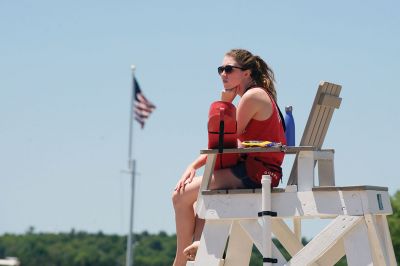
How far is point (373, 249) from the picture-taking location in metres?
9.68

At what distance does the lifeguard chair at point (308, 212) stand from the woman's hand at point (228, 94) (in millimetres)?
624

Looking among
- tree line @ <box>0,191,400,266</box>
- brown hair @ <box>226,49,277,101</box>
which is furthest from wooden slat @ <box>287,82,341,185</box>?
tree line @ <box>0,191,400,266</box>

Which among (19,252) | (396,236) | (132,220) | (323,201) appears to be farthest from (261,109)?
(19,252)

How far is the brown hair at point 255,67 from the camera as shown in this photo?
11.0 meters

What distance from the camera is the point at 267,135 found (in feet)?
34.8

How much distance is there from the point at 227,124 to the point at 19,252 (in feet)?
460

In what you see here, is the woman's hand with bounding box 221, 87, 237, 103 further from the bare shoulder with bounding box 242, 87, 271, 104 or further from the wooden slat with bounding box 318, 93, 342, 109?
the wooden slat with bounding box 318, 93, 342, 109

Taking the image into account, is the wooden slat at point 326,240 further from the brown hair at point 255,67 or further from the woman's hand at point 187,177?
the brown hair at point 255,67

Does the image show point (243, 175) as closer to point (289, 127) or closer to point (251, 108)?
point (251, 108)

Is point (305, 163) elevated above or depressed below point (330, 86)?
below

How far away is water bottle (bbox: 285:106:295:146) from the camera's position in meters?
11.2

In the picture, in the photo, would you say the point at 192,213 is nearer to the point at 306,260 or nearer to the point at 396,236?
the point at 306,260

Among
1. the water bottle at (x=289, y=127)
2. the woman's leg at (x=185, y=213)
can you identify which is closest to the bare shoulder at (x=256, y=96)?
the water bottle at (x=289, y=127)

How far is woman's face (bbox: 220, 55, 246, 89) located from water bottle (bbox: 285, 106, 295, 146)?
1.88ft
